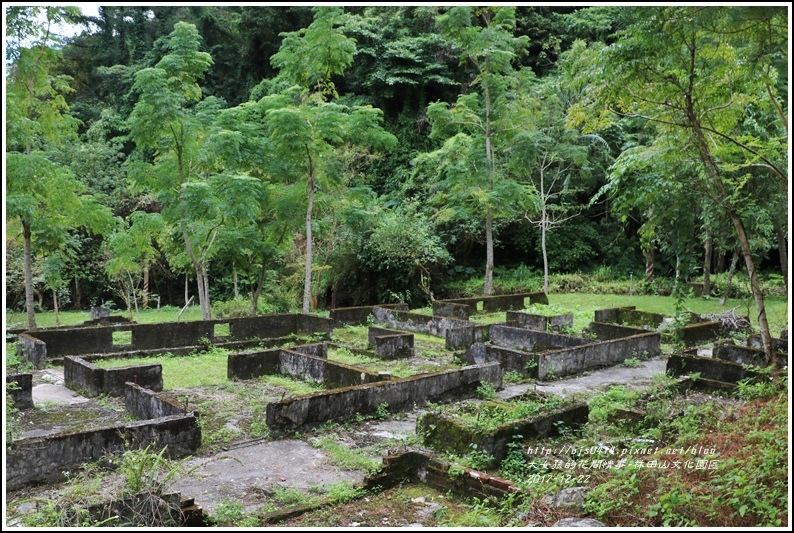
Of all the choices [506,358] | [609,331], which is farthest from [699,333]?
[506,358]

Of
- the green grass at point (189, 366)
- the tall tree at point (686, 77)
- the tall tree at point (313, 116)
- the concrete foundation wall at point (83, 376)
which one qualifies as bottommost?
the green grass at point (189, 366)

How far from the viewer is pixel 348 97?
27594mm

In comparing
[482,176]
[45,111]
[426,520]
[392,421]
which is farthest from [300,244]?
[426,520]

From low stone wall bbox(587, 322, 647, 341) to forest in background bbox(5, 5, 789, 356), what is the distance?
237 centimetres

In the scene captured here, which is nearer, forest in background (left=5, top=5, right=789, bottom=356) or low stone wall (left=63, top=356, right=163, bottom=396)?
forest in background (left=5, top=5, right=789, bottom=356)

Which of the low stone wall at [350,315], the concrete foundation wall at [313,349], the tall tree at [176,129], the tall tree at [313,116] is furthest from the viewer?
the low stone wall at [350,315]

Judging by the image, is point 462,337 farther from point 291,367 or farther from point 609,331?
point 291,367

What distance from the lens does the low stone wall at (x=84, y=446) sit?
6.48 metres

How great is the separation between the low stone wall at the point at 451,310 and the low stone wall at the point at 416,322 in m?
1.30

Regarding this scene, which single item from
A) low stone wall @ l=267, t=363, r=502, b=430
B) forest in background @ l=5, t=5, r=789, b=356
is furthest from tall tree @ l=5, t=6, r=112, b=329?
low stone wall @ l=267, t=363, r=502, b=430

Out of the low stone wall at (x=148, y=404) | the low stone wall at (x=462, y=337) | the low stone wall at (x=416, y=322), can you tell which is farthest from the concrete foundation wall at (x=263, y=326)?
the low stone wall at (x=148, y=404)

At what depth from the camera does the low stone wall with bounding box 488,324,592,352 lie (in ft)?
43.3

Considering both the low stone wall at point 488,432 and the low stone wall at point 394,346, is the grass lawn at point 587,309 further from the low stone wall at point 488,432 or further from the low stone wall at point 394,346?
the low stone wall at point 488,432

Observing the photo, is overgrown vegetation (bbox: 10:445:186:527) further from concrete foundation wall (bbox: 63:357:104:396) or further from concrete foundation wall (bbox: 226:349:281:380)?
concrete foundation wall (bbox: 226:349:281:380)
